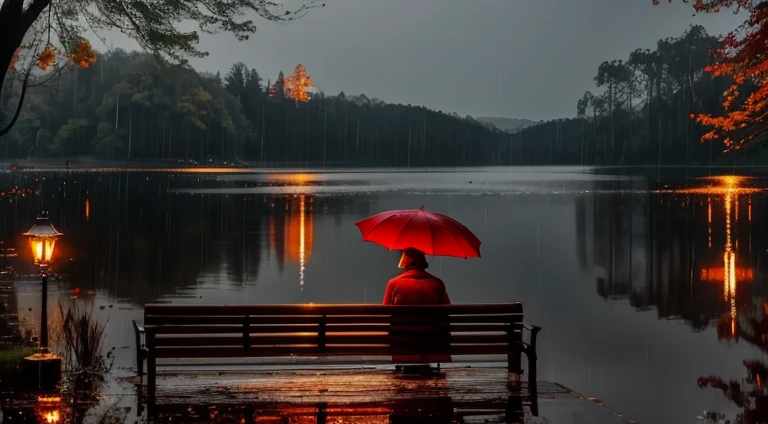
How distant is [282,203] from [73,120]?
321 feet

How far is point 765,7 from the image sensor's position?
2006 cm

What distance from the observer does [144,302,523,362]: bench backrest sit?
10242mm

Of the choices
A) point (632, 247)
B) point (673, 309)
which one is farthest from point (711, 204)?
point (673, 309)

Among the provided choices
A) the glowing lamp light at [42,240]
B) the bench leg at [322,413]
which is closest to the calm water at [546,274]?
the glowing lamp light at [42,240]

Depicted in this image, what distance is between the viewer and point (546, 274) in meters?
33.0

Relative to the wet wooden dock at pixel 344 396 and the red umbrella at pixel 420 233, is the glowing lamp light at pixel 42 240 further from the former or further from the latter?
the red umbrella at pixel 420 233

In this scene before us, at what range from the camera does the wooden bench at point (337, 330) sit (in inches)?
403

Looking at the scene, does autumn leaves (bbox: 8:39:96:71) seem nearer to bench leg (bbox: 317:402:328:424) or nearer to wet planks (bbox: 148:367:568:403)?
wet planks (bbox: 148:367:568:403)

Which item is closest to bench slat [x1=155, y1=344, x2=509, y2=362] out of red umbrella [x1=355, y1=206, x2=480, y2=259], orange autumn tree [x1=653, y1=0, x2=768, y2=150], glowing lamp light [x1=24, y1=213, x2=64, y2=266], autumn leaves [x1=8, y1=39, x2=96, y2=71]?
red umbrella [x1=355, y1=206, x2=480, y2=259]

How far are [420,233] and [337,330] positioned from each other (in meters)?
1.51

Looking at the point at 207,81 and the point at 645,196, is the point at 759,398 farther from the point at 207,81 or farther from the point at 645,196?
the point at 207,81

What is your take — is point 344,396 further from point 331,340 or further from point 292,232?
point 292,232

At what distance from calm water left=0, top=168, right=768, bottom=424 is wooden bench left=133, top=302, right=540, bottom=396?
3.86 metres

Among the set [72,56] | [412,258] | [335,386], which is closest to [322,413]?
[335,386]
